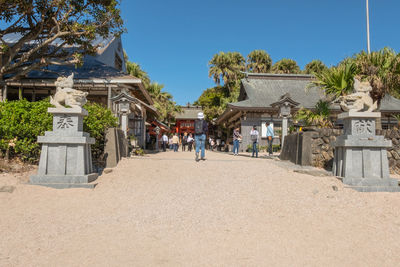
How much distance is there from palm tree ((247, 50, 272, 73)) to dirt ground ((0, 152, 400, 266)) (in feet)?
94.5

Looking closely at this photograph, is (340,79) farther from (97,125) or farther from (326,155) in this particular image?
(97,125)

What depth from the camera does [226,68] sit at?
3169 centimetres

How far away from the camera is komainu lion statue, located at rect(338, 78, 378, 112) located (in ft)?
21.2

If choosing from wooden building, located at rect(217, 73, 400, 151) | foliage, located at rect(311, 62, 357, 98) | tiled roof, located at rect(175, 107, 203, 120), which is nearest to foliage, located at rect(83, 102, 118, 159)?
foliage, located at rect(311, 62, 357, 98)

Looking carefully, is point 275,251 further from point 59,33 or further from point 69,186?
point 59,33

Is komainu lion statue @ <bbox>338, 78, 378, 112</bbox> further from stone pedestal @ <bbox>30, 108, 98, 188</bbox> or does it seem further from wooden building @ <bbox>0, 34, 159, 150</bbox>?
wooden building @ <bbox>0, 34, 159, 150</bbox>

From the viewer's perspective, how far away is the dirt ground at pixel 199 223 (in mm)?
3182

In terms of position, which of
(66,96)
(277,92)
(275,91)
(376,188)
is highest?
(275,91)

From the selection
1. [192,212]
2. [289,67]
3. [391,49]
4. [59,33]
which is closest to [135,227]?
[192,212]

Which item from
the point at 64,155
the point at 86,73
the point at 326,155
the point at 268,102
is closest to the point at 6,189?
the point at 64,155

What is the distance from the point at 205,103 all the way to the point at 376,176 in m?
30.9

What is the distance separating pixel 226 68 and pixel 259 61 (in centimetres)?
520

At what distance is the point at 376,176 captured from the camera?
625cm

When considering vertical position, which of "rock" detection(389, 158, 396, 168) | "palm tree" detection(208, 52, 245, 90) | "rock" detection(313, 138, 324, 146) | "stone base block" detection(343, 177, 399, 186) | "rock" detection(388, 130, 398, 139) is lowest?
"stone base block" detection(343, 177, 399, 186)
